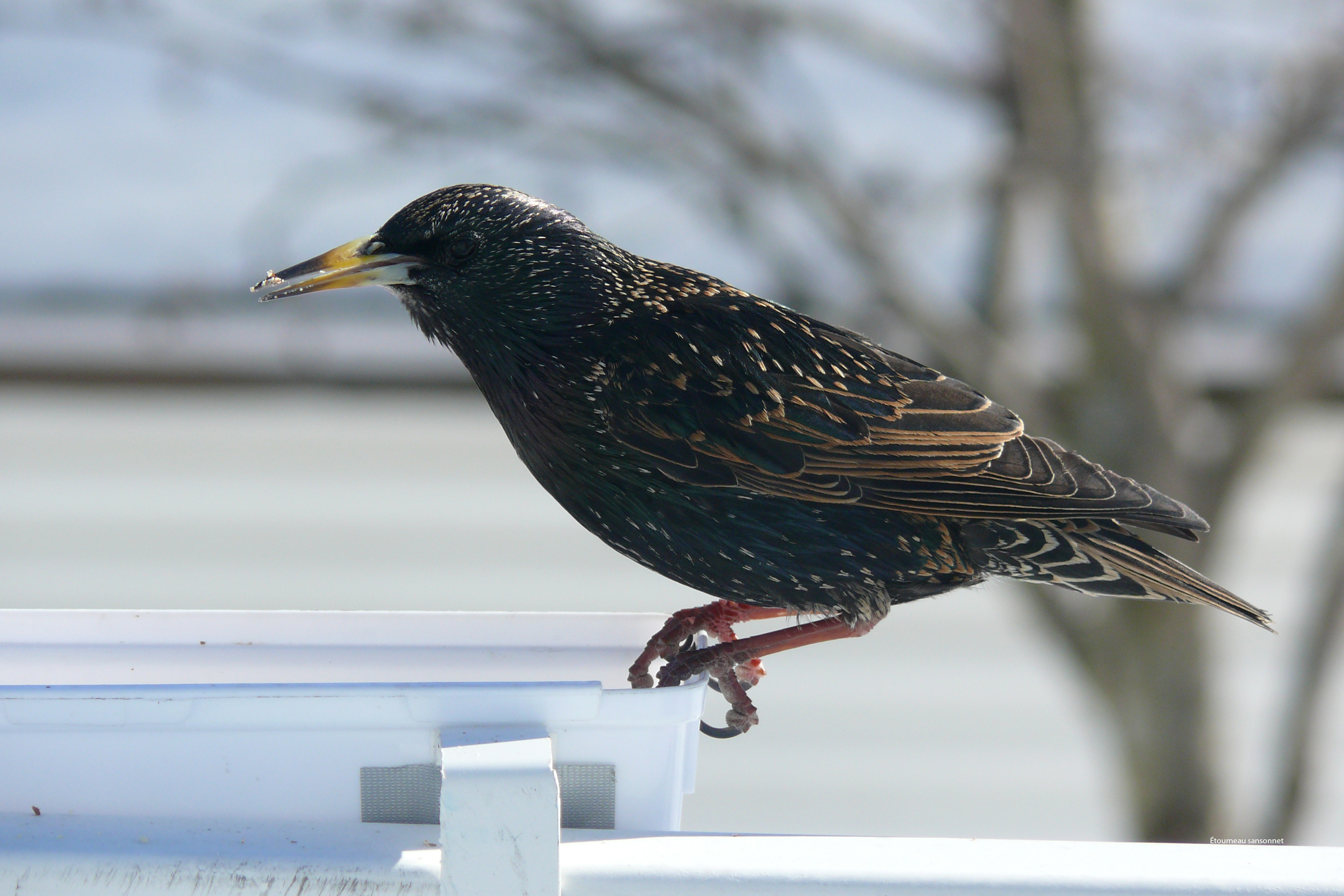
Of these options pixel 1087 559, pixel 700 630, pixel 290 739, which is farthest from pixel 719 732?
pixel 290 739

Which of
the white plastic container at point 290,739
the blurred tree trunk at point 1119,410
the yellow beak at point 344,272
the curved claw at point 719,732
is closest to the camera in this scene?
the white plastic container at point 290,739

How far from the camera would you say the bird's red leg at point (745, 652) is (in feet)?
4.97

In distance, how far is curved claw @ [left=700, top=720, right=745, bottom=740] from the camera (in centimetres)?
155

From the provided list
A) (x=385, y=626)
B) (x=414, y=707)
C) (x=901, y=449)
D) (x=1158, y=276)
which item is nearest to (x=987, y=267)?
(x=1158, y=276)

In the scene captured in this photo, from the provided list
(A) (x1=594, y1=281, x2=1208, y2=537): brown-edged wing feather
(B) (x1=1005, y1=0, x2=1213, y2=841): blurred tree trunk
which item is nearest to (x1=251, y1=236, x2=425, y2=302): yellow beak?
(A) (x1=594, y1=281, x2=1208, y2=537): brown-edged wing feather

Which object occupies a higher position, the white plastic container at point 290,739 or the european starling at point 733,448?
the european starling at point 733,448

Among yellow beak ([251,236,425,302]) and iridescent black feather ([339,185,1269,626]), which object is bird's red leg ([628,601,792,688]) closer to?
iridescent black feather ([339,185,1269,626])

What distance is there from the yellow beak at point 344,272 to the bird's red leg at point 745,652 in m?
0.59

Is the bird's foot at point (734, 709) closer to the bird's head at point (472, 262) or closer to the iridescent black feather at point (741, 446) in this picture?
the iridescent black feather at point (741, 446)

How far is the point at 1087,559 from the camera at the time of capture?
1611 mm

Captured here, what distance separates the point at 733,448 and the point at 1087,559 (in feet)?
1.65

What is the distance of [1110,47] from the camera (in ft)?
11.7

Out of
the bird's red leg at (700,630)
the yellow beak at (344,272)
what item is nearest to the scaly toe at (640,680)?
the bird's red leg at (700,630)

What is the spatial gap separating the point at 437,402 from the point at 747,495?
341 cm
